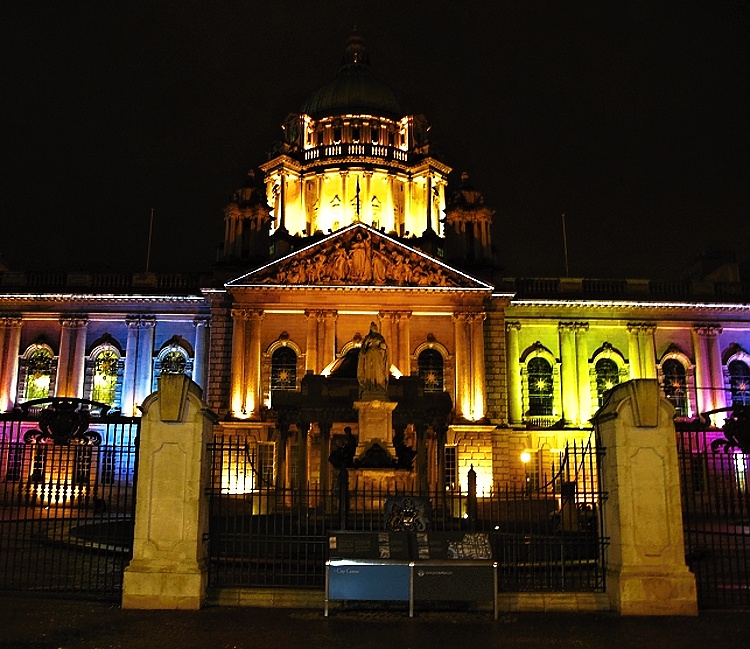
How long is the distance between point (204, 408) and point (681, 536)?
7.46m

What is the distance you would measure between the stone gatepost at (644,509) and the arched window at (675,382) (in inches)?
1237

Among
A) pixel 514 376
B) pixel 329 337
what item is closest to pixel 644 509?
pixel 329 337

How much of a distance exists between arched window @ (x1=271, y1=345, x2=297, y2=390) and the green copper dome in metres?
22.2

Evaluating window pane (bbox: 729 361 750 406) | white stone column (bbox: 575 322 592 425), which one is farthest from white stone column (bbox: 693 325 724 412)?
white stone column (bbox: 575 322 592 425)

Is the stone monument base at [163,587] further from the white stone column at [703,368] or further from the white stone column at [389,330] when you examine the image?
the white stone column at [703,368]

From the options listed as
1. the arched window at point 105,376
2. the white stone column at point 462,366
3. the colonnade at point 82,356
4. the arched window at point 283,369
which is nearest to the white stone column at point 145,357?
the colonnade at point 82,356

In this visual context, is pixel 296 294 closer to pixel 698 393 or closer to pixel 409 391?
pixel 409 391

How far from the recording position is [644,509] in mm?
11555

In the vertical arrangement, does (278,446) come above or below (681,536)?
above

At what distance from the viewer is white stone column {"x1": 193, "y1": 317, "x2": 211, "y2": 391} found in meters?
40.4

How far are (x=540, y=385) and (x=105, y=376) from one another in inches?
914

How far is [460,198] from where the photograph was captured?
4378cm

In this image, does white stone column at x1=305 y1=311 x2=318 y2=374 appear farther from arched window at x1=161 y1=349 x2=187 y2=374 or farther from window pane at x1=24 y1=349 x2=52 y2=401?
window pane at x1=24 y1=349 x2=52 y2=401

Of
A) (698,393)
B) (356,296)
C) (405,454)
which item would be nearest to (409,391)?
(405,454)
